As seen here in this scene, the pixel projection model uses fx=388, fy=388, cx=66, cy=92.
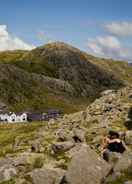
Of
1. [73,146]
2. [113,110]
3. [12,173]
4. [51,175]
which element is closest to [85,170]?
[51,175]

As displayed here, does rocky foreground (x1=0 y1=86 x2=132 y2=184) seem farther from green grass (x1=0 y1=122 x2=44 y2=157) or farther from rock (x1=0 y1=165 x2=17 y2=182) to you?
green grass (x1=0 y1=122 x2=44 y2=157)

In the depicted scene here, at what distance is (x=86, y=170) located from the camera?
3016cm

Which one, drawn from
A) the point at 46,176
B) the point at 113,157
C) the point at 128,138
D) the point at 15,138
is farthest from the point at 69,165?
the point at 15,138

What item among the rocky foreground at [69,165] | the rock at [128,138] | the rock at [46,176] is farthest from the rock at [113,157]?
the rock at [128,138]

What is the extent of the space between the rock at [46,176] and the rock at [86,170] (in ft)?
6.51

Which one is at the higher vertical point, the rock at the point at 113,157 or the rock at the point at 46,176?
the rock at the point at 113,157

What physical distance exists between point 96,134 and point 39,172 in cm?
2321

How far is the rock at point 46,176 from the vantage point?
32.0 metres

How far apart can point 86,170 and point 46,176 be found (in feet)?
12.8

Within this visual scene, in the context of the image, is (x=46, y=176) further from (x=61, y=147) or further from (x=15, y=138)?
(x=15, y=138)

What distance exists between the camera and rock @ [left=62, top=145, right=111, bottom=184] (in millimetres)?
29578

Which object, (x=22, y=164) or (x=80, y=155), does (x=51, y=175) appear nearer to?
(x=80, y=155)

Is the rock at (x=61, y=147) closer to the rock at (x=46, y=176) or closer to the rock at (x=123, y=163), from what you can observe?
the rock at (x=46, y=176)

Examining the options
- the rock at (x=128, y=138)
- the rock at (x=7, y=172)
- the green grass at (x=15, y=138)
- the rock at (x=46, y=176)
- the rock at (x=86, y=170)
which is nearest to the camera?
the rock at (x=86, y=170)
